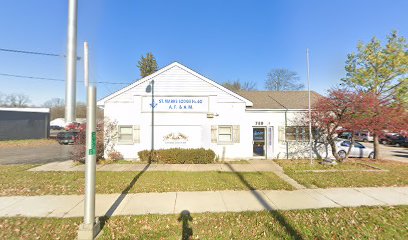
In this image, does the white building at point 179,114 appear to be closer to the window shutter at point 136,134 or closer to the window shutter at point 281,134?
the window shutter at point 136,134

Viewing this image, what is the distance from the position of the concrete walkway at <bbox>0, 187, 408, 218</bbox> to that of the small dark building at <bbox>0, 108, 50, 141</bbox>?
3057cm

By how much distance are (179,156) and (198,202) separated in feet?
21.9

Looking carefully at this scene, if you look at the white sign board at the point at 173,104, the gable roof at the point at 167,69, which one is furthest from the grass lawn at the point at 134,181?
the gable roof at the point at 167,69

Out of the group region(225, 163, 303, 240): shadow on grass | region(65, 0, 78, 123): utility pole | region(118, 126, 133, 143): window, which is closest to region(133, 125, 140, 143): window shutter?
region(118, 126, 133, 143): window

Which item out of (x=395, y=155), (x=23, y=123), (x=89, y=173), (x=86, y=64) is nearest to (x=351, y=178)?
(x=89, y=173)

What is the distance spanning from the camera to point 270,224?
15.8 feet

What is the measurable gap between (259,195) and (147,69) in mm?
32891

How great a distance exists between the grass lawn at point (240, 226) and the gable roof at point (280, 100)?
9.77 metres

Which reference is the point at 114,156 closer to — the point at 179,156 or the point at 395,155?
the point at 179,156

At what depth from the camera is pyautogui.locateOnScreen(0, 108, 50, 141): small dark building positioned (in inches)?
1125

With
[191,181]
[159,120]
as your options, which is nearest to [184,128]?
[159,120]

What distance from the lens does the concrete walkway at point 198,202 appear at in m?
5.59

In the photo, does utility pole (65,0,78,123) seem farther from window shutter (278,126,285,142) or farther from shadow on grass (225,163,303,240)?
window shutter (278,126,285,142)

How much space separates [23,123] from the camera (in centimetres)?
3027
